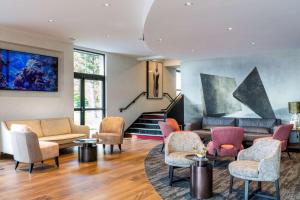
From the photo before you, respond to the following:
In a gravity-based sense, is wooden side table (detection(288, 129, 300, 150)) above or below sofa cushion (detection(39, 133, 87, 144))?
below

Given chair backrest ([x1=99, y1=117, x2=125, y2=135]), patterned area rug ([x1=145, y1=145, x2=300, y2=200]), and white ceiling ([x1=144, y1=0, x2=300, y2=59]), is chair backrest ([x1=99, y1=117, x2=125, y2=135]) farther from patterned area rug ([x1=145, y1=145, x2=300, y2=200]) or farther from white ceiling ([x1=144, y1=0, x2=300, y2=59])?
white ceiling ([x1=144, y1=0, x2=300, y2=59])

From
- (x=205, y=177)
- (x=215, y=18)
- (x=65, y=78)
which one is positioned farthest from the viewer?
(x=65, y=78)

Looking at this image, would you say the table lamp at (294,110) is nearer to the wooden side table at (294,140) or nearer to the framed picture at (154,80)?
the wooden side table at (294,140)

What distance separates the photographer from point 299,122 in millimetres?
8352

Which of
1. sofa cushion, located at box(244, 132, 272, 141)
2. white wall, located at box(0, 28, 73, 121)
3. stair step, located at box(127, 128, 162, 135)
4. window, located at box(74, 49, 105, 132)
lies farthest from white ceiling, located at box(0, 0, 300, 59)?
stair step, located at box(127, 128, 162, 135)

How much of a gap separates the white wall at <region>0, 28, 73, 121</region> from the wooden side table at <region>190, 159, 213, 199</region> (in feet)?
17.2

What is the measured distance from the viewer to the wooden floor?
13.8ft

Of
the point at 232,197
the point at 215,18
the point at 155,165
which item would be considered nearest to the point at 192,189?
the point at 232,197

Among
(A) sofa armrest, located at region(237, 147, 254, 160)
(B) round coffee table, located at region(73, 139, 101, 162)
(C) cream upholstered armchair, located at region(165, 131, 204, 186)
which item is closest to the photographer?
(A) sofa armrest, located at region(237, 147, 254, 160)

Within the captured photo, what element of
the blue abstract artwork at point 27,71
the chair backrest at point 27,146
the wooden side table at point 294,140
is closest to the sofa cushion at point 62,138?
the chair backrest at point 27,146

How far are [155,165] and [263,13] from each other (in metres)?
→ 3.74

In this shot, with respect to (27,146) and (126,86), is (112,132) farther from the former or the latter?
(126,86)

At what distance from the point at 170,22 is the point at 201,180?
3.08 metres

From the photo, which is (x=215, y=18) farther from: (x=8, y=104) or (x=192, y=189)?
(x=8, y=104)
